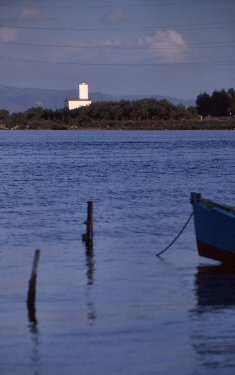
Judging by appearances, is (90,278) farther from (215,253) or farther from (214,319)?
(214,319)

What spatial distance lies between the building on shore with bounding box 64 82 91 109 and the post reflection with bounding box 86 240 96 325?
6061 inches

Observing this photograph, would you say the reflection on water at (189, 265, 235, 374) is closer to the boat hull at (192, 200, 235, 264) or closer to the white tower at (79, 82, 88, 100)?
the boat hull at (192, 200, 235, 264)

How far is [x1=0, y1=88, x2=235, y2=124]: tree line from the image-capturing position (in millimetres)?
149250

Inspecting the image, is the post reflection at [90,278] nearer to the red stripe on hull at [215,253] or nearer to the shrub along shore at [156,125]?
the red stripe on hull at [215,253]

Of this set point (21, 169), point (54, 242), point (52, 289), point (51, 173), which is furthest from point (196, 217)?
point (21, 169)

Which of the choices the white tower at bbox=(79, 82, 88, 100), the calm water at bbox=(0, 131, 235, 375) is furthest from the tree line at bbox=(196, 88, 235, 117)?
the calm water at bbox=(0, 131, 235, 375)

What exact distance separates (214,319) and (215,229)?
12.0 ft

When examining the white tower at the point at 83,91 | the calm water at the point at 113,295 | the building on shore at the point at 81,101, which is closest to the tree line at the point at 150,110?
the building on shore at the point at 81,101

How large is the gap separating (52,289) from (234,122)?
143436 millimetres

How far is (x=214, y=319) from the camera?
37.3ft

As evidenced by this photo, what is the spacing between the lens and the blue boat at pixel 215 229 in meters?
14.5

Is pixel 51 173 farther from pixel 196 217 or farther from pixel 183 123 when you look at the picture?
pixel 183 123

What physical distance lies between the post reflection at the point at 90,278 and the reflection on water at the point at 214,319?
5.62 ft

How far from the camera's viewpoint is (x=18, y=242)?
19328mm
